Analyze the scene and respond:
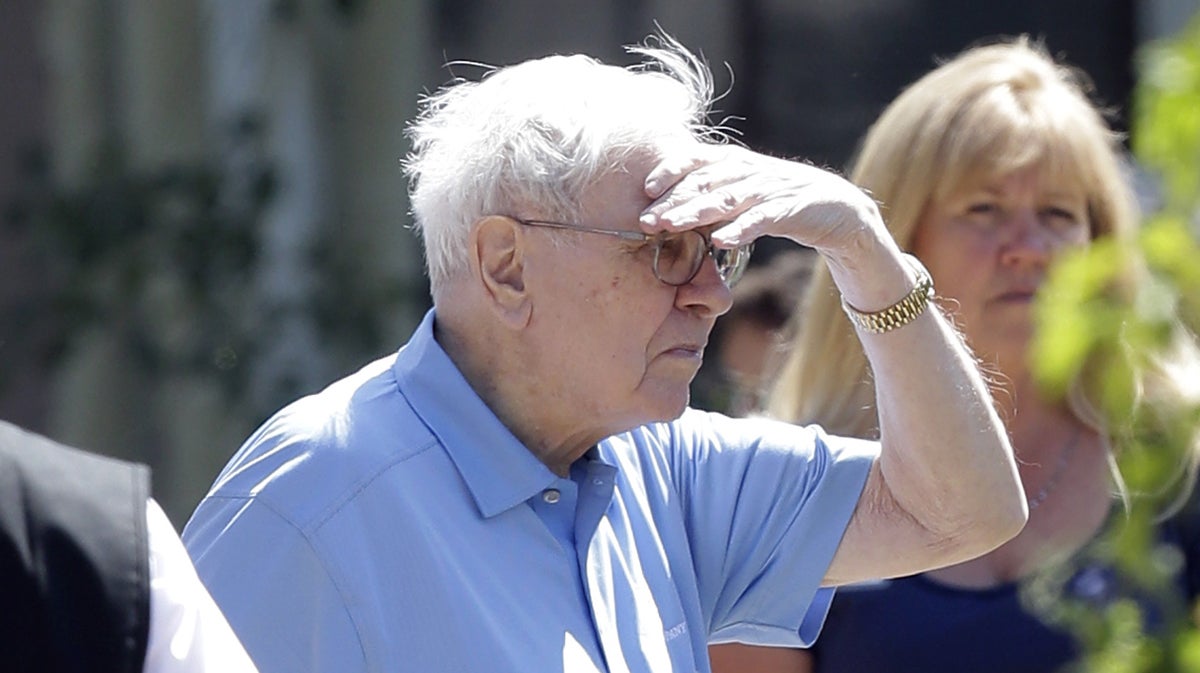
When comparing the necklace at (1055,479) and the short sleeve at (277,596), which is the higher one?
the short sleeve at (277,596)

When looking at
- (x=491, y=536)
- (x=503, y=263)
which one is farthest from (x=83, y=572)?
(x=503, y=263)

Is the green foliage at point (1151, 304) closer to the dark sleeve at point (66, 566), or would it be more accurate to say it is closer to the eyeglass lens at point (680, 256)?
the dark sleeve at point (66, 566)

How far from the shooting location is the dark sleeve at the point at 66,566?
1466mm

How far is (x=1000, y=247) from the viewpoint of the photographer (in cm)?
323

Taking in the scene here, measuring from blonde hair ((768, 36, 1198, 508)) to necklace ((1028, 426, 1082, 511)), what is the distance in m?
0.06

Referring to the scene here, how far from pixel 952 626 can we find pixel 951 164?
2.61 feet

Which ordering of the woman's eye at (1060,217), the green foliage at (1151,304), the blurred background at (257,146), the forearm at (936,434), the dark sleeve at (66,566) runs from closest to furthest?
the green foliage at (1151,304)
the dark sleeve at (66,566)
the forearm at (936,434)
the woman's eye at (1060,217)
the blurred background at (257,146)

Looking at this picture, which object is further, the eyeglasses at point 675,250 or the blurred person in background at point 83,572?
the eyeglasses at point 675,250

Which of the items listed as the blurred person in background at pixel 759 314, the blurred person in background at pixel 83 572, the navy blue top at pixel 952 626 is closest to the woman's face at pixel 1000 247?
the navy blue top at pixel 952 626

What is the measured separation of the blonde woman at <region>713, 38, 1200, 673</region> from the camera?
10.0 ft

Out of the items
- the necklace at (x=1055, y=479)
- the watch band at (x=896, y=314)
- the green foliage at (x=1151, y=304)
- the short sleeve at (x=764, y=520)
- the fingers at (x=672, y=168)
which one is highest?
the green foliage at (x=1151, y=304)

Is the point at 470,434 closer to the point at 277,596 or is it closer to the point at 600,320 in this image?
the point at 600,320

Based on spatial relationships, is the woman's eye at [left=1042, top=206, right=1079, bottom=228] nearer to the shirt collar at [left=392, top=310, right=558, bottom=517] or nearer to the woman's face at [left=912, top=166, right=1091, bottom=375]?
the woman's face at [left=912, top=166, right=1091, bottom=375]

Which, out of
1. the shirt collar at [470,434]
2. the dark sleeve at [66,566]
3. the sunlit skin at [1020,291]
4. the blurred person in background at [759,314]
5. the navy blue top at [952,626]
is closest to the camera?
the dark sleeve at [66,566]
